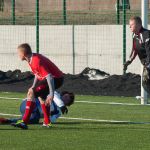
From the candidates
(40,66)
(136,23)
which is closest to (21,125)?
(40,66)

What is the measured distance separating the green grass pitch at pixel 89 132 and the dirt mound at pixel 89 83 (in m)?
4.23

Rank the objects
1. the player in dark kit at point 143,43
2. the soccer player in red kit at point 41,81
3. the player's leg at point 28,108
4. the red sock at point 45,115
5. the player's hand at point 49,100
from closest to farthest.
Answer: the player's hand at point 49,100, the soccer player in red kit at point 41,81, the player's leg at point 28,108, the red sock at point 45,115, the player in dark kit at point 143,43

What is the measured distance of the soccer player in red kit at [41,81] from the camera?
53.8ft

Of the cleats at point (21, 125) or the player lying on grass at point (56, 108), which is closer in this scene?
the cleats at point (21, 125)

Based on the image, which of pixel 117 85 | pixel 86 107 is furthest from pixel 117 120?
pixel 117 85

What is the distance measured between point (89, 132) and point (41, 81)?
1499 millimetres

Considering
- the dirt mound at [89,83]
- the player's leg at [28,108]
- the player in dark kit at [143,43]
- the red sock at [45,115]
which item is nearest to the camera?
the player's leg at [28,108]

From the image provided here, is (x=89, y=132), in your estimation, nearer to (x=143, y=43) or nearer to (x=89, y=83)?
(x=143, y=43)

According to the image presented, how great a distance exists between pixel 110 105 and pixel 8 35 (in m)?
9.79

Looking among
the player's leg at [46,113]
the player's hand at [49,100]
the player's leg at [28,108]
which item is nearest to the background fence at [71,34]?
the player's leg at [46,113]

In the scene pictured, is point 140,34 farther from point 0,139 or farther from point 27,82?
point 27,82

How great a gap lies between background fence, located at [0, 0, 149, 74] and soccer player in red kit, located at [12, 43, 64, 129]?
1127 centimetres

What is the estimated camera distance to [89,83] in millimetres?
27000

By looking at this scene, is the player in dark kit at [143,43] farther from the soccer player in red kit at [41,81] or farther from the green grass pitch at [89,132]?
the soccer player in red kit at [41,81]
